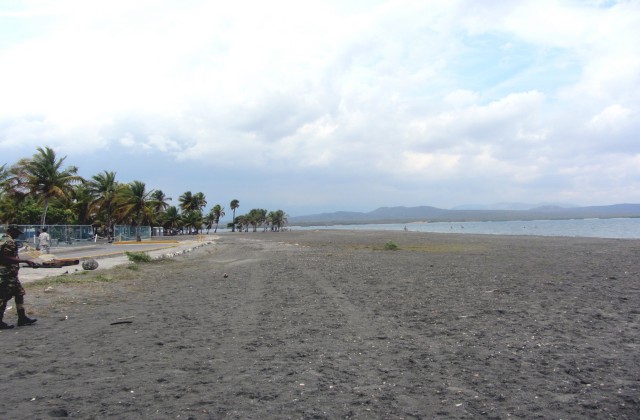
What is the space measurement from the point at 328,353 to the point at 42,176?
4201 cm

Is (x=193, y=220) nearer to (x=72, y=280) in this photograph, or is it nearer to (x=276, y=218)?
(x=276, y=218)

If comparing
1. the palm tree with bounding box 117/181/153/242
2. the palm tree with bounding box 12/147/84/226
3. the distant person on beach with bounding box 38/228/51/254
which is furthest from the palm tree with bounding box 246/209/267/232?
the distant person on beach with bounding box 38/228/51/254

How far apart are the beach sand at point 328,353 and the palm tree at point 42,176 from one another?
3149 centimetres

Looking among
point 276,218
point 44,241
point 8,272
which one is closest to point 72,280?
point 8,272

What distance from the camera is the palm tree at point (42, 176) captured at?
1592 inches

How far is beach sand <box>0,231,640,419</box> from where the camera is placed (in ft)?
17.1

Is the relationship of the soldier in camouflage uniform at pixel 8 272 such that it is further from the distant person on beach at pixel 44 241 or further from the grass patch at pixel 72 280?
the distant person on beach at pixel 44 241

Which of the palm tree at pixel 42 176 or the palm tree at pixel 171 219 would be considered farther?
the palm tree at pixel 171 219

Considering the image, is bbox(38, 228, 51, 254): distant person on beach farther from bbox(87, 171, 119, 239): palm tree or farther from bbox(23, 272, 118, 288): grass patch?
bbox(87, 171, 119, 239): palm tree

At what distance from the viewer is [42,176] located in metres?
40.9

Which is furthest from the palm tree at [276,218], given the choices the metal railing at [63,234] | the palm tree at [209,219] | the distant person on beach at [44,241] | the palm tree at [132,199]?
the distant person on beach at [44,241]

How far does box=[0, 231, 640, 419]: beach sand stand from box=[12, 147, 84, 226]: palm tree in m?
31.5

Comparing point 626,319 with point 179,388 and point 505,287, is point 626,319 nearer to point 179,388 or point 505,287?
point 505,287

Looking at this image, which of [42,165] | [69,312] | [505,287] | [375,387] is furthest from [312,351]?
[42,165]
